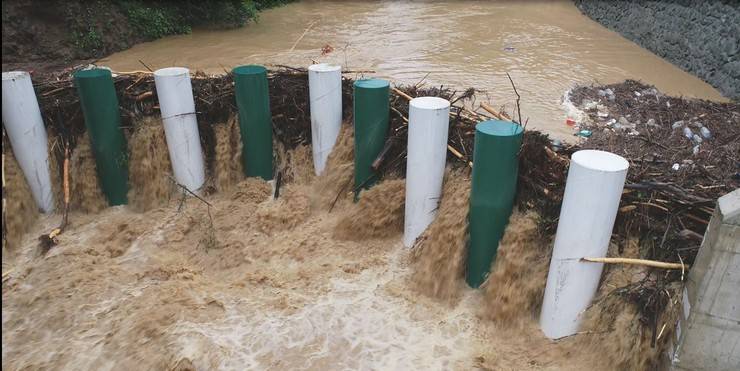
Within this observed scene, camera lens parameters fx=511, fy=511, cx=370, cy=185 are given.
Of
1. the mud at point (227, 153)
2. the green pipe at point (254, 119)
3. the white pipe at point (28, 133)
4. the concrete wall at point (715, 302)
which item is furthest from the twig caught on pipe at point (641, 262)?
the white pipe at point (28, 133)

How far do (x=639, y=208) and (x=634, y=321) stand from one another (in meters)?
0.79

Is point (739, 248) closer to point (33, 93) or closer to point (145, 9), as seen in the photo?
point (33, 93)

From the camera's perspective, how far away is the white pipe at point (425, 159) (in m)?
4.12

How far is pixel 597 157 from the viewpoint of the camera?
335 cm

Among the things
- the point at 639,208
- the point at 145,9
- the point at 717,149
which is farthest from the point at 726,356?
the point at 145,9

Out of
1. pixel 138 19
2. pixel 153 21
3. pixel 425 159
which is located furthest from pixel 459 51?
pixel 425 159

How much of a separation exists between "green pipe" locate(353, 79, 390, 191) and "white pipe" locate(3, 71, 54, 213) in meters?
3.16

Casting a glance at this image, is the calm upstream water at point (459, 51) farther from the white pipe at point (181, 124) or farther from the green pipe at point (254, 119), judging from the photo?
the white pipe at point (181, 124)

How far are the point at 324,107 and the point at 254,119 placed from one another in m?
0.74

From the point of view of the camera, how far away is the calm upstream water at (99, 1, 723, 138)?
32.4 feet

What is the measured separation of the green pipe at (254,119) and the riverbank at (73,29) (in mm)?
7606

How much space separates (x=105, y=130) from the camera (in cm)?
512

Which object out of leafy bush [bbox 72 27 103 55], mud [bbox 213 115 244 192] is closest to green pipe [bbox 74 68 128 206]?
mud [bbox 213 115 244 192]

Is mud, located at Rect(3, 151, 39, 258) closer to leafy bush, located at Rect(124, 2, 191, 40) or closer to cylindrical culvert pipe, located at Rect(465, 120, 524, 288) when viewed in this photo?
cylindrical culvert pipe, located at Rect(465, 120, 524, 288)
